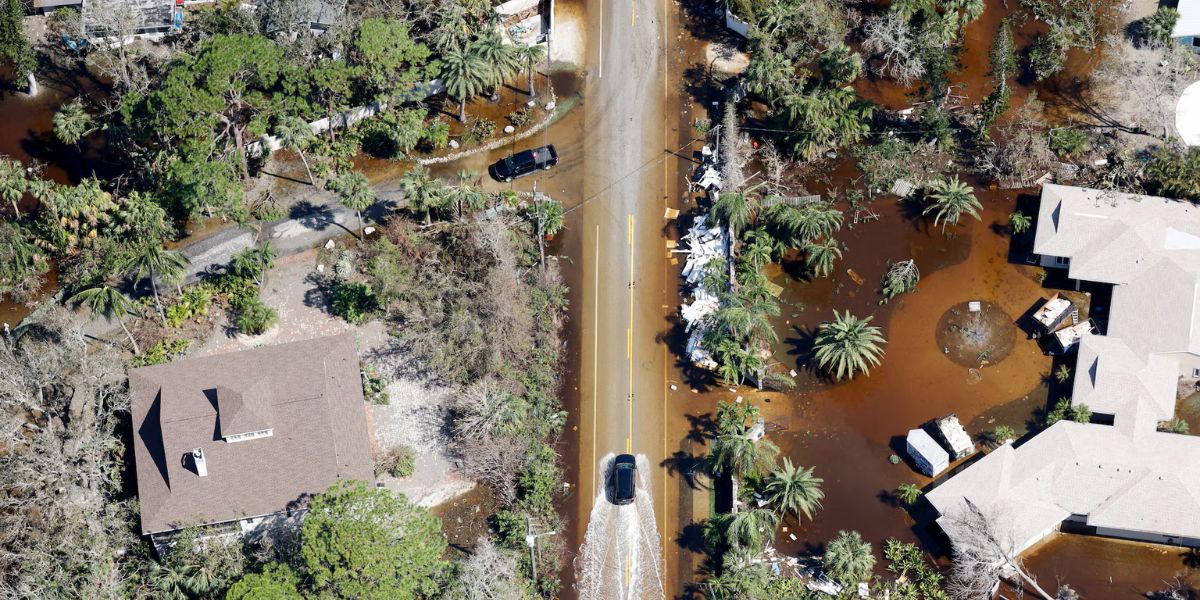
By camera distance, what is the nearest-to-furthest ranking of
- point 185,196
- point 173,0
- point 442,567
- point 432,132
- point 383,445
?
point 442,567 < point 383,445 < point 185,196 < point 432,132 < point 173,0

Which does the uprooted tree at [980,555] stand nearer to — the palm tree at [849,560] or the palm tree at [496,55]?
the palm tree at [849,560]

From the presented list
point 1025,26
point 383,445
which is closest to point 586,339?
point 383,445

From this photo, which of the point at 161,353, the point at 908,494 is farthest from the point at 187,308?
the point at 908,494

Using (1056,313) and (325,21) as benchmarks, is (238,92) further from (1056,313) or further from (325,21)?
(1056,313)

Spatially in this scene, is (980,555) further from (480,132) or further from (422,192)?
(480,132)

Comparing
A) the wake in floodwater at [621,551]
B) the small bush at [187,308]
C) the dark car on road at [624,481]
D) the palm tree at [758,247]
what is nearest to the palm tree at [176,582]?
the small bush at [187,308]

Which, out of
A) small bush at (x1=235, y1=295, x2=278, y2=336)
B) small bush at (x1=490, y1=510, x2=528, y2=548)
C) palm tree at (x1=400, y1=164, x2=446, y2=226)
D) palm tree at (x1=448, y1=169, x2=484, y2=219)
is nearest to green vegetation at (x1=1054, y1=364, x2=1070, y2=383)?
small bush at (x1=490, y1=510, x2=528, y2=548)
